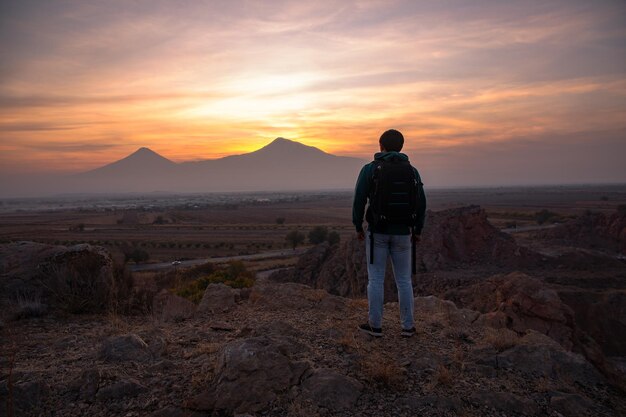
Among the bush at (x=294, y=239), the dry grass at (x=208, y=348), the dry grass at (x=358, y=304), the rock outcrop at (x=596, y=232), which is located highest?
the dry grass at (x=208, y=348)

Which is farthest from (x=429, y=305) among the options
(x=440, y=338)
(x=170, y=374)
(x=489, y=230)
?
(x=489, y=230)

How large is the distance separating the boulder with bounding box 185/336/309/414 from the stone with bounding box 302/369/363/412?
0.16 meters

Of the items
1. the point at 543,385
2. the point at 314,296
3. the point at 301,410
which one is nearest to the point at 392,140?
the point at 543,385

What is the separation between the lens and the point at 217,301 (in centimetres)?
703

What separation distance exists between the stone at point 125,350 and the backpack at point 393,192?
286 centimetres

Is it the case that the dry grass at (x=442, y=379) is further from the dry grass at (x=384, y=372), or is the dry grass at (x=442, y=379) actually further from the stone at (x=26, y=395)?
the stone at (x=26, y=395)

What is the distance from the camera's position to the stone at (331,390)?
3508mm

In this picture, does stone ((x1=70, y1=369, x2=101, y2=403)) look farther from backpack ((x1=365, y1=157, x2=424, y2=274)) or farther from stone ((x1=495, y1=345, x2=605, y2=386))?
stone ((x1=495, y1=345, x2=605, y2=386))

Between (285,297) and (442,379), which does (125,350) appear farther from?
(442,379)

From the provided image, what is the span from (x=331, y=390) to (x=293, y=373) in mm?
418

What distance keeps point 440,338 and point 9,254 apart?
23.9ft

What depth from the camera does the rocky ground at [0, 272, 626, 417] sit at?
138 inches

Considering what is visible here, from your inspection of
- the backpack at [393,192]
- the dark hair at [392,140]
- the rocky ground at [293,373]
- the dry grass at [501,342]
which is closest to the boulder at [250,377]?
the rocky ground at [293,373]

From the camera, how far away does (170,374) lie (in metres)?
4.02
